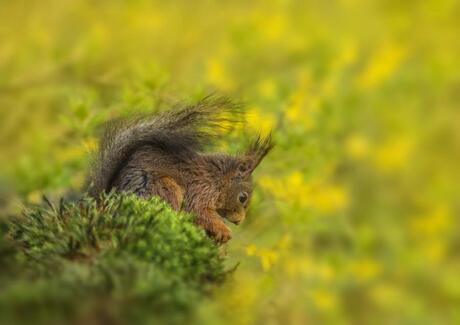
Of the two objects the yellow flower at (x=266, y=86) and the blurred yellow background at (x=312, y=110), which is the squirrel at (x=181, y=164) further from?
the yellow flower at (x=266, y=86)

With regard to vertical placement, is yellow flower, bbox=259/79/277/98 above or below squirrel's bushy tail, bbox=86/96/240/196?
below

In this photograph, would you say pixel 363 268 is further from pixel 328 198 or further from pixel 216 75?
pixel 216 75

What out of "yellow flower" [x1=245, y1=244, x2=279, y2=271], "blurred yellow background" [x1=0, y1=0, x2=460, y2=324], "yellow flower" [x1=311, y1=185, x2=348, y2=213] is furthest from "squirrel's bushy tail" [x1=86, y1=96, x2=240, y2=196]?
"yellow flower" [x1=311, y1=185, x2=348, y2=213]

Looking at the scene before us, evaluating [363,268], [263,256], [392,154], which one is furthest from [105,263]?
[392,154]

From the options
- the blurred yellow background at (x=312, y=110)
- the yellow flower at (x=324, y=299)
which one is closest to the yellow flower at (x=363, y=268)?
the blurred yellow background at (x=312, y=110)

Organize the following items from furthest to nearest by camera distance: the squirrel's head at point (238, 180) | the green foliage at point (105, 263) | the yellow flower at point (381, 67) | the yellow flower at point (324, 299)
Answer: the yellow flower at point (381, 67) → the yellow flower at point (324, 299) → the squirrel's head at point (238, 180) → the green foliage at point (105, 263)

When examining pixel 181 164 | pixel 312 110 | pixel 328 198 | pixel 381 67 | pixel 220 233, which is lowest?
pixel 328 198

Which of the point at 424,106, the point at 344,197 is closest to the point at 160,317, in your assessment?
the point at 344,197

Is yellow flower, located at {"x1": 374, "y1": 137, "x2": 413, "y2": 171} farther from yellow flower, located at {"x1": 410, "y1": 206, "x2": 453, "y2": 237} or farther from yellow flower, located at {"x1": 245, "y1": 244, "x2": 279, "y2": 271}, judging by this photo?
yellow flower, located at {"x1": 245, "y1": 244, "x2": 279, "y2": 271}
